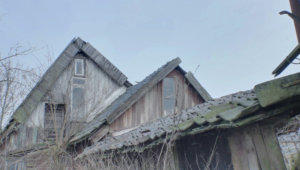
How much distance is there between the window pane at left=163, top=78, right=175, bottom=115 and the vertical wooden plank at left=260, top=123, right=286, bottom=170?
25.3 ft

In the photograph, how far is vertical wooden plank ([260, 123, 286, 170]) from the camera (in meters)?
3.82

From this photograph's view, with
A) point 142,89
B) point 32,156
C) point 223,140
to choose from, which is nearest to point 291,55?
point 223,140

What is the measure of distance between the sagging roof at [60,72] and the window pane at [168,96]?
2437mm

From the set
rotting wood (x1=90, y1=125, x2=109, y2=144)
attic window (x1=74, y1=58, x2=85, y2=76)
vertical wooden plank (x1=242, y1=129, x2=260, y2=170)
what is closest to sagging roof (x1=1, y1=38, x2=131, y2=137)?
attic window (x1=74, y1=58, x2=85, y2=76)

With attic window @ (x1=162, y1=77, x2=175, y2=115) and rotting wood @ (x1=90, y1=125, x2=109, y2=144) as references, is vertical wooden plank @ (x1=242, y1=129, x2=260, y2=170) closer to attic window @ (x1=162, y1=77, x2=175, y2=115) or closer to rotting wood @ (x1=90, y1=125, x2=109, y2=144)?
rotting wood @ (x1=90, y1=125, x2=109, y2=144)

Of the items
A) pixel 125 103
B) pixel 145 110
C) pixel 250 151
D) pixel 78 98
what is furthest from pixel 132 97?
pixel 250 151

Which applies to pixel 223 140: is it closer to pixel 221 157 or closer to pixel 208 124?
pixel 221 157

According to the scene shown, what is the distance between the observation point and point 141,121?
10.9m

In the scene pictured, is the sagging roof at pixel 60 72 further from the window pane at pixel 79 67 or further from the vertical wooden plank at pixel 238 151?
the vertical wooden plank at pixel 238 151

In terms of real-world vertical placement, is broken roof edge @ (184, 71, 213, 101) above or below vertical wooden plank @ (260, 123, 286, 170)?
above

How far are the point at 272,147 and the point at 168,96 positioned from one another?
7923mm

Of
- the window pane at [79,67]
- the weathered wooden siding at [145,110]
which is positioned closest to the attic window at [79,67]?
the window pane at [79,67]

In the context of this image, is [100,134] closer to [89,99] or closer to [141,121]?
[141,121]

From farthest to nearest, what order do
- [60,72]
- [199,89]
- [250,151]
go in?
[199,89] < [60,72] < [250,151]
